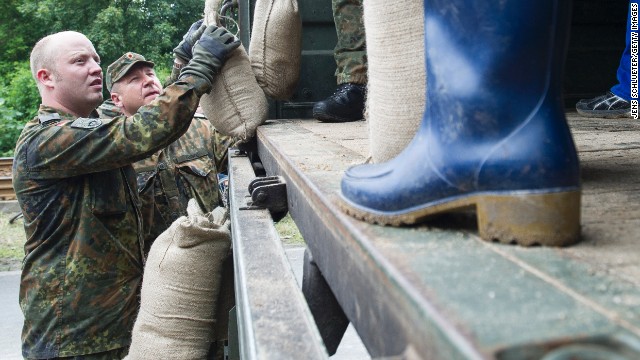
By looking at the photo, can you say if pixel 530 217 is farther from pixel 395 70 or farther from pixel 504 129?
pixel 395 70

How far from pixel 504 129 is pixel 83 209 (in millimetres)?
2705

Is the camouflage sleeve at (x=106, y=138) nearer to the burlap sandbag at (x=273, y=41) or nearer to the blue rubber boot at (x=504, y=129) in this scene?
the burlap sandbag at (x=273, y=41)

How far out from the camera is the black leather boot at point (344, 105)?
3.71m

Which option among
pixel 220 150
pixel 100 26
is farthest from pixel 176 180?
pixel 100 26

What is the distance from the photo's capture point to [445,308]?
71 cm

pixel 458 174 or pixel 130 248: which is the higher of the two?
pixel 458 174

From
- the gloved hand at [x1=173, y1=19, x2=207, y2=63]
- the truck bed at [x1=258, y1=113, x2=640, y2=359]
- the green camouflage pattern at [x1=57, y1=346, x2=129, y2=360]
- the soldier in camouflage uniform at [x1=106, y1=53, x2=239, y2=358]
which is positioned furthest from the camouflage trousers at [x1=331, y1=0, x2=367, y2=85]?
the truck bed at [x1=258, y1=113, x2=640, y2=359]

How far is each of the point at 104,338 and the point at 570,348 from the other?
121 inches

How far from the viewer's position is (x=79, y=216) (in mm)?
3277

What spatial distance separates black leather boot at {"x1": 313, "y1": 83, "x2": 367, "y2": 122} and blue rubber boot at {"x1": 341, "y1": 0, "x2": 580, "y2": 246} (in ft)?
8.64

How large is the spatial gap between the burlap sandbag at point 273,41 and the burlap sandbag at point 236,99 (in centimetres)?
17

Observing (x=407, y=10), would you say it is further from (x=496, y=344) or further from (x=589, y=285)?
(x=496, y=344)

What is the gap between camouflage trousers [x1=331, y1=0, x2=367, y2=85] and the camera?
12.2 ft

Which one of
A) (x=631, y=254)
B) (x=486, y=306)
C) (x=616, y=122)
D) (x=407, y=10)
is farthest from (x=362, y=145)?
(x=486, y=306)
